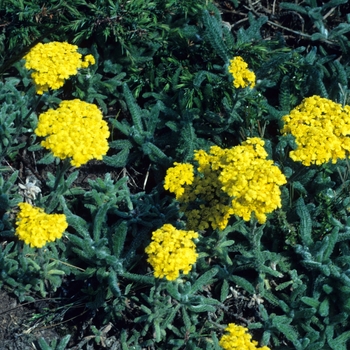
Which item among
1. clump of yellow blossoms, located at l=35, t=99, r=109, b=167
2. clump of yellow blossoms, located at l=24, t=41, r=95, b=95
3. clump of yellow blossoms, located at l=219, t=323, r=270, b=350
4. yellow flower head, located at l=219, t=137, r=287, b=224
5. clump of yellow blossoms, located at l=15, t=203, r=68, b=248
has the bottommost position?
clump of yellow blossoms, located at l=219, t=323, r=270, b=350

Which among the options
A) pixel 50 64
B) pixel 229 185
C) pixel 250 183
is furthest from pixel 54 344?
pixel 50 64

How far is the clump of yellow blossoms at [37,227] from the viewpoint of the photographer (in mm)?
3389

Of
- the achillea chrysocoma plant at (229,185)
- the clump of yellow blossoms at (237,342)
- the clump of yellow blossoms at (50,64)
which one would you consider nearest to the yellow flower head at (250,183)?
the achillea chrysocoma plant at (229,185)

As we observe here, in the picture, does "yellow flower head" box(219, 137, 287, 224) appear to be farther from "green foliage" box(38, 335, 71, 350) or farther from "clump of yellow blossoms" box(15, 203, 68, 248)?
"green foliage" box(38, 335, 71, 350)

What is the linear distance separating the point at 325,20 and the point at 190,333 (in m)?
3.14

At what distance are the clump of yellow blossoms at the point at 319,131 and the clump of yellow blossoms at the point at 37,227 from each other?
150 cm

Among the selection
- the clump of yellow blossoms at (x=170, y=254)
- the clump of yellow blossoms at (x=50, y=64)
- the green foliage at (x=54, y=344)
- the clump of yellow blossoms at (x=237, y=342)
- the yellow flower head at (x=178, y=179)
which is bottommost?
the green foliage at (x=54, y=344)

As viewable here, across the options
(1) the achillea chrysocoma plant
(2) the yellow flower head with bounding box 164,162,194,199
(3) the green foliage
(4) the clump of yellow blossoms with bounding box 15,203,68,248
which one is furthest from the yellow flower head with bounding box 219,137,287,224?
(3) the green foliage

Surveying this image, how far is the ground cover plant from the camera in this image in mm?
3562

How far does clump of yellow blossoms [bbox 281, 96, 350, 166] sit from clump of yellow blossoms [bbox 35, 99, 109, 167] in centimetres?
119

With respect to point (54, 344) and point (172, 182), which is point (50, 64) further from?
point (54, 344)

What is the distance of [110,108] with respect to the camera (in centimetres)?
498

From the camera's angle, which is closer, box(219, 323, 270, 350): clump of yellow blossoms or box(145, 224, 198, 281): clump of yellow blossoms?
box(145, 224, 198, 281): clump of yellow blossoms

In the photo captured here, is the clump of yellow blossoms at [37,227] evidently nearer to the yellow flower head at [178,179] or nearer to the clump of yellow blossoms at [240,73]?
the yellow flower head at [178,179]
